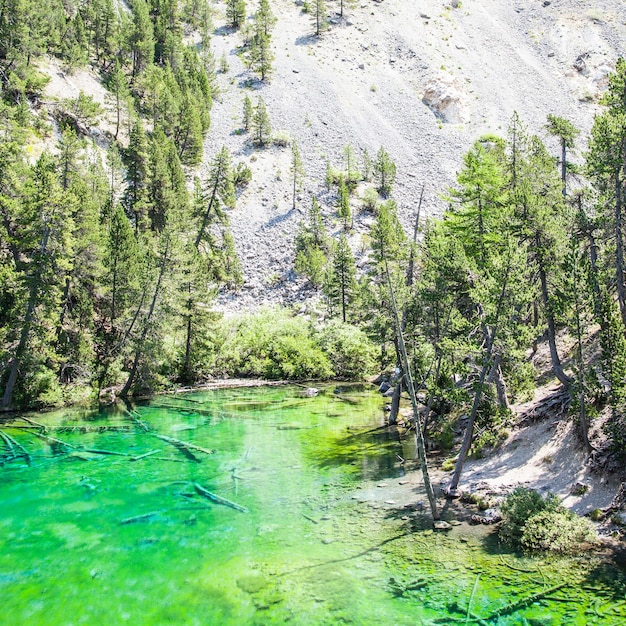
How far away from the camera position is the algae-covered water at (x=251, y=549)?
10.7 m

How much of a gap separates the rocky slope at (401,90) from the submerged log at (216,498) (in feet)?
135

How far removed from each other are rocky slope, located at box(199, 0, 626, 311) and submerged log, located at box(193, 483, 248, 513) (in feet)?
135

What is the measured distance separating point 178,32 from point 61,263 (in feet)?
293

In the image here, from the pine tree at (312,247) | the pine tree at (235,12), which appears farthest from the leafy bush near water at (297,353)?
the pine tree at (235,12)

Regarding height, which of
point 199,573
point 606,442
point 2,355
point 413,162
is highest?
point 413,162

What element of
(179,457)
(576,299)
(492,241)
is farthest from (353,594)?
(492,241)

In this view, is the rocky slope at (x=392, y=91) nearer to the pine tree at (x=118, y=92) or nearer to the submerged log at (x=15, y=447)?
the pine tree at (x=118, y=92)

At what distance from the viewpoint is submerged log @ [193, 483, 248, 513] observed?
55.8 ft

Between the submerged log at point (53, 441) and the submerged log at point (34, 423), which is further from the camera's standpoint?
the submerged log at point (34, 423)

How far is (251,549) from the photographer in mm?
13836

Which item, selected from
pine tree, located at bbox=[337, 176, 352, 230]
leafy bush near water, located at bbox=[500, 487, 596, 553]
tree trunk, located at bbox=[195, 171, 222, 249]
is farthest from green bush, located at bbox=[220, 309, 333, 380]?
leafy bush near water, located at bbox=[500, 487, 596, 553]

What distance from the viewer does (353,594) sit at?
37.2 feet

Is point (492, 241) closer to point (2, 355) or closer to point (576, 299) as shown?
point (576, 299)

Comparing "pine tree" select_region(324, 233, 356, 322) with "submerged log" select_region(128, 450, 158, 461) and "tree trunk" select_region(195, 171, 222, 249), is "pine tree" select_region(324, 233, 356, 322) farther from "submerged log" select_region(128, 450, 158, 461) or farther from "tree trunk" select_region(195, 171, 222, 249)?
"submerged log" select_region(128, 450, 158, 461)
